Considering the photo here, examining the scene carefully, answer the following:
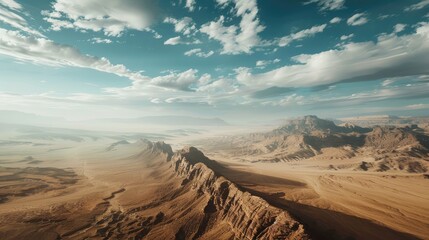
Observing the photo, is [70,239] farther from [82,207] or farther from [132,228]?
[82,207]

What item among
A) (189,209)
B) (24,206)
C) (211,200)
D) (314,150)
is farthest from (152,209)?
(314,150)

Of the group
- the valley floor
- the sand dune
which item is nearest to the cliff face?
the sand dune

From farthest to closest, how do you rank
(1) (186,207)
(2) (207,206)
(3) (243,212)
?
1. (1) (186,207)
2. (2) (207,206)
3. (3) (243,212)

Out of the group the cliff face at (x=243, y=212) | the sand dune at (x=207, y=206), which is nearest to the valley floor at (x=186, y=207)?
the sand dune at (x=207, y=206)

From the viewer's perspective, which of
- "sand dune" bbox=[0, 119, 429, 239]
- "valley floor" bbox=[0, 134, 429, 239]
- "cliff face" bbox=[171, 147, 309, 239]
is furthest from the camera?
"valley floor" bbox=[0, 134, 429, 239]

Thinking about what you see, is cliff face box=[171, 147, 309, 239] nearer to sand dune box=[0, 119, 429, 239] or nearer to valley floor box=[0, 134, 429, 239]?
sand dune box=[0, 119, 429, 239]

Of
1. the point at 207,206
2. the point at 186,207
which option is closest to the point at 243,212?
the point at 207,206

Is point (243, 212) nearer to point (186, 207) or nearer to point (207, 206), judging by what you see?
point (207, 206)

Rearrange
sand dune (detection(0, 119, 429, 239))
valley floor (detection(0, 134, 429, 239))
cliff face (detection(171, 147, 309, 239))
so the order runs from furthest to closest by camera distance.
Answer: valley floor (detection(0, 134, 429, 239)) < sand dune (detection(0, 119, 429, 239)) < cliff face (detection(171, 147, 309, 239))

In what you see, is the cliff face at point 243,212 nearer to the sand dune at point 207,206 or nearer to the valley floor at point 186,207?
the sand dune at point 207,206
